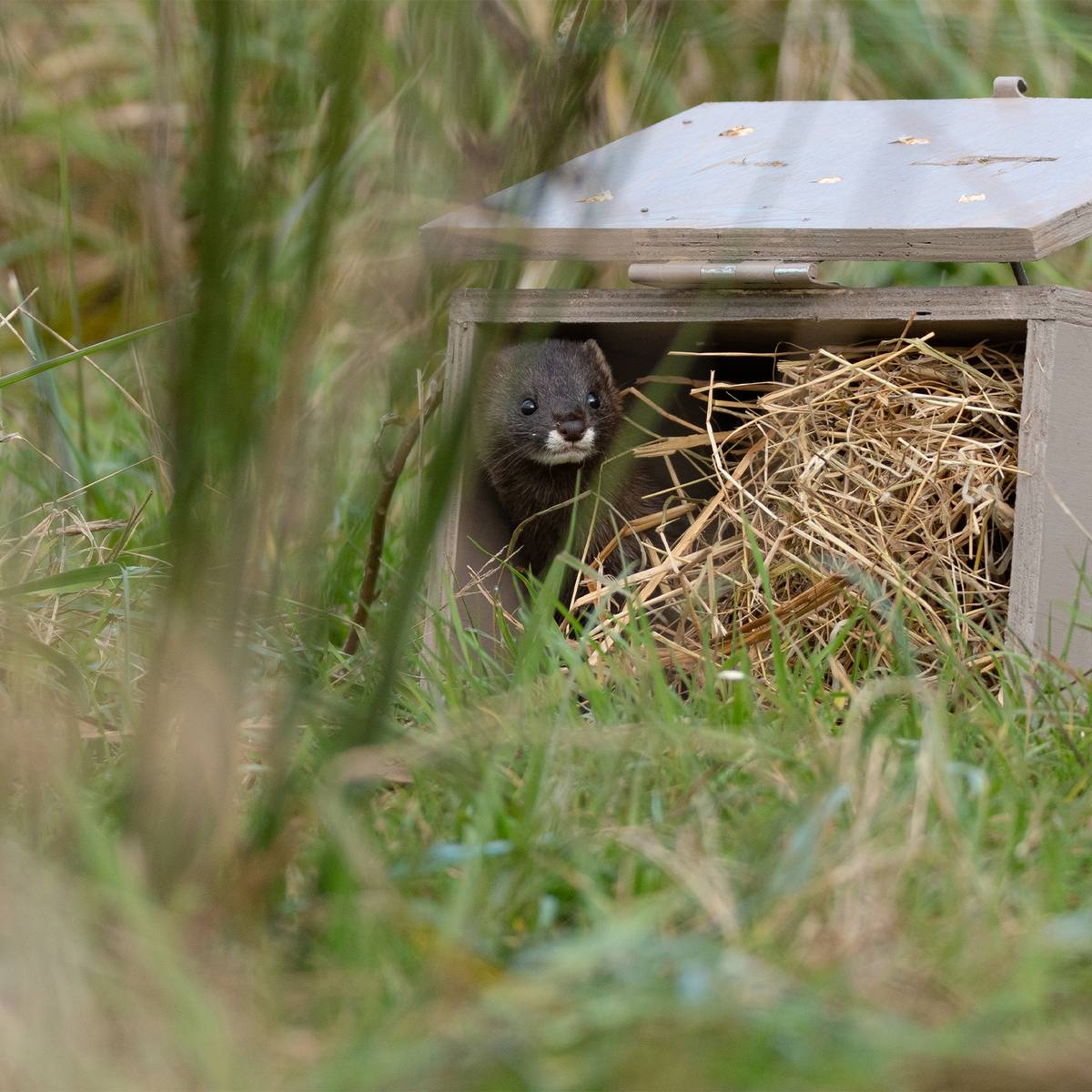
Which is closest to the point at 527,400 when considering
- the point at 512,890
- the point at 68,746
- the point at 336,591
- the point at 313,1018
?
the point at 336,591

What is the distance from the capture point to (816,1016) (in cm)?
111

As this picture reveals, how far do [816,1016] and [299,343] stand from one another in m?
0.69

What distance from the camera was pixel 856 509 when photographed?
2.91m

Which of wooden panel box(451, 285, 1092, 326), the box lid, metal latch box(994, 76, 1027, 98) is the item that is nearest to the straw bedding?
wooden panel box(451, 285, 1092, 326)

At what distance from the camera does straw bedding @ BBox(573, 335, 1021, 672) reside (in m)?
2.70

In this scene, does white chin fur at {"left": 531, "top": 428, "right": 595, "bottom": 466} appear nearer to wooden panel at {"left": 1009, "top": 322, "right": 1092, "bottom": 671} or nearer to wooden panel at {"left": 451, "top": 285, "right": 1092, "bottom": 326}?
wooden panel at {"left": 451, "top": 285, "right": 1092, "bottom": 326}

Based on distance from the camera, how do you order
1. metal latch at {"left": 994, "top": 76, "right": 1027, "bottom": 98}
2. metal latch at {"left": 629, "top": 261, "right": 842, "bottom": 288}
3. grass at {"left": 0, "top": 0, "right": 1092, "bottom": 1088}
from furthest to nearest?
→ metal latch at {"left": 994, "top": 76, "right": 1027, "bottom": 98}
metal latch at {"left": 629, "top": 261, "right": 842, "bottom": 288}
grass at {"left": 0, "top": 0, "right": 1092, "bottom": 1088}

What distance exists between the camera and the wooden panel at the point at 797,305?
2494 mm

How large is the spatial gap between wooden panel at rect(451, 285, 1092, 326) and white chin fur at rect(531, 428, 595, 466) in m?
0.49

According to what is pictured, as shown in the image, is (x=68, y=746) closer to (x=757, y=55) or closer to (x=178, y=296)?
(x=178, y=296)

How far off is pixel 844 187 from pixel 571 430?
0.86 m

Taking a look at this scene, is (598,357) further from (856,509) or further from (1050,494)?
(1050,494)

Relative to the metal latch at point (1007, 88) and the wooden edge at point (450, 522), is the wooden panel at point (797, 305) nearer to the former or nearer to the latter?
the wooden edge at point (450, 522)

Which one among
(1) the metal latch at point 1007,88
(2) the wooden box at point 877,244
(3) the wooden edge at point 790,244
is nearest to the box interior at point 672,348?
(2) the wooden box at point 877,244
